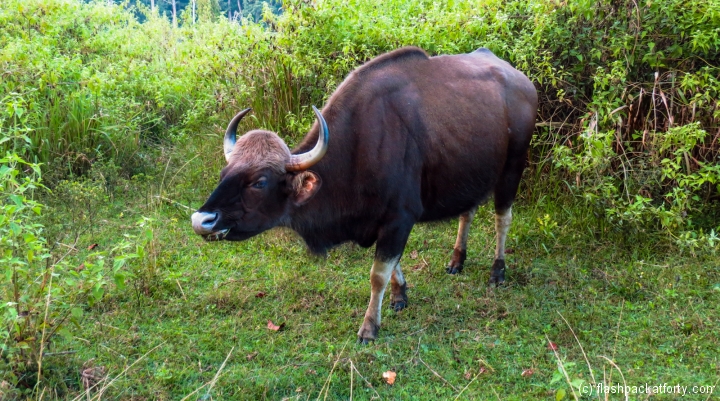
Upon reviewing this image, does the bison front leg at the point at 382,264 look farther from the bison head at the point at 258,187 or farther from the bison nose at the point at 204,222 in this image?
the bison nose at the point at 204,222

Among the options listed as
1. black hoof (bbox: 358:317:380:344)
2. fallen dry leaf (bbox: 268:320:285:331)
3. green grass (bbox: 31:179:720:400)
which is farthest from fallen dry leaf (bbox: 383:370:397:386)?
fallen dry leaf (bbox: 268:320:285:331)

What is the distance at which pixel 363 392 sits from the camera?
12.5ft

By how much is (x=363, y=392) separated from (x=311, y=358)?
0.52 metres

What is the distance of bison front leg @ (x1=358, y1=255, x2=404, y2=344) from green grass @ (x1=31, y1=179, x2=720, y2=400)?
4.4 inches

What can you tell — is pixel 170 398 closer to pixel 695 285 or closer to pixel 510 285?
pixel 510 285

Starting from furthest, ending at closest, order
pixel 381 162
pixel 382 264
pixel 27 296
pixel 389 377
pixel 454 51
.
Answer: pixel 454 51
pixel 382 264
pixel 381 162
pixel 389 377
pixel 27 296

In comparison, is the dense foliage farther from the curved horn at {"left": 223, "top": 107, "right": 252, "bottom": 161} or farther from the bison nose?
the curved horn at {"left": 223, "top": 107, "right": 252, "bottom": 161}

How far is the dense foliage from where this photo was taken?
5.55 m

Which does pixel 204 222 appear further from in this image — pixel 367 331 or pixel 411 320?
pixel 411 320

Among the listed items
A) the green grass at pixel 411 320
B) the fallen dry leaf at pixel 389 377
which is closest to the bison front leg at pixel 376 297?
the green grass at pixel 411 320

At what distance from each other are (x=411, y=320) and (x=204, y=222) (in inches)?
75.5

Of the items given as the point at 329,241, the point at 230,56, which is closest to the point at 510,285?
the point at 329,241

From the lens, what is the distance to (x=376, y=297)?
178 inches

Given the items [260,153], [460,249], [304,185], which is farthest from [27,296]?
[460,249]
